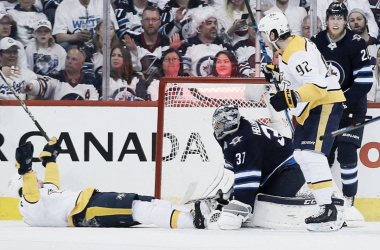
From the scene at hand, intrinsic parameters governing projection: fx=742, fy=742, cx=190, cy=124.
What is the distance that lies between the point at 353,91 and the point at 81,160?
181 cm

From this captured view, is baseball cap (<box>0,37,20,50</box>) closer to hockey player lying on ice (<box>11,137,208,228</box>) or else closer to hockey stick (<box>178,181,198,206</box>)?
hockey player lying on ice (<box>11,137,208,228</box>)

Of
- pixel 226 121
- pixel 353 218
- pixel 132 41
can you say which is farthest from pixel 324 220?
pixel 132 41

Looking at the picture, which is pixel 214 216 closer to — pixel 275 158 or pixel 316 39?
pixel 275 158

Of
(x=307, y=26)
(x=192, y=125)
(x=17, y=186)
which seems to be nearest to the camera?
(x=17, y=186)

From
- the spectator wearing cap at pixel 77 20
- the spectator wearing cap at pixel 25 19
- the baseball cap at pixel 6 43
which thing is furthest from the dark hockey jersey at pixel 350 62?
the baseball cap at pixel 6 43

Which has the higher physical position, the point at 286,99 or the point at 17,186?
the point at 286,99

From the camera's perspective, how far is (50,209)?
398cm

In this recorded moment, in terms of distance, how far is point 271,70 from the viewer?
413cm

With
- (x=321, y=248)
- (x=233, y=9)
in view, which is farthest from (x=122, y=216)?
(x=233, y=9)

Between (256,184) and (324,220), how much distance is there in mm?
459

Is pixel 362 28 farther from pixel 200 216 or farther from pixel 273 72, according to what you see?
pixel 200 216

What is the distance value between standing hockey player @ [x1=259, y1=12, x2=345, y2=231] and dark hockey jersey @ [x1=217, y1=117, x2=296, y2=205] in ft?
0.80

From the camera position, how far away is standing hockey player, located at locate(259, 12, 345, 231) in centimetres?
353

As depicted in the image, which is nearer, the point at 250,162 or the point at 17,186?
the point at 250,162
